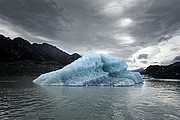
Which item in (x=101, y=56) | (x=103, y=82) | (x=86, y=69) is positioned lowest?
(x=103, y=82)

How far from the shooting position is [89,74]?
1410 inches

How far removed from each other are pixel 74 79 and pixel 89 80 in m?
2.81

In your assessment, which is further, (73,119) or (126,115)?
(126,115)

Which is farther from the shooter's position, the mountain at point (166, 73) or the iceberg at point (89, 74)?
the mountain at point (166, 73)

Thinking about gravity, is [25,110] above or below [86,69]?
below

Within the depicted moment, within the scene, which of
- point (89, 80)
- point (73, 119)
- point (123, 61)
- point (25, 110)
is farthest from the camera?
point (123, 61)

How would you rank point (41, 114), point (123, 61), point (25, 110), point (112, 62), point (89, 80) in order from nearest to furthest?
point (41, 114) → point (25, 110) → point (89, 80) → point (112, 62) → point (123, 61)

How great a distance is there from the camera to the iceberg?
34.6m

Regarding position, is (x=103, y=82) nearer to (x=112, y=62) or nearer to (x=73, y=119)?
(x=112, y=62)

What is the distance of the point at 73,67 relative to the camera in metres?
34.9

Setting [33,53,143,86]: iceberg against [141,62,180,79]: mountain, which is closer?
[33,53,143,86]: iceberg

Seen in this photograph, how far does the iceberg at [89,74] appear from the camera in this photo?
34.6 meters

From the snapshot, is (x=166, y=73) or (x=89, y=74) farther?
(x=166, y=73)

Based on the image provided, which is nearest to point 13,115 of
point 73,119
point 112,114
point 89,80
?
point 73,119
